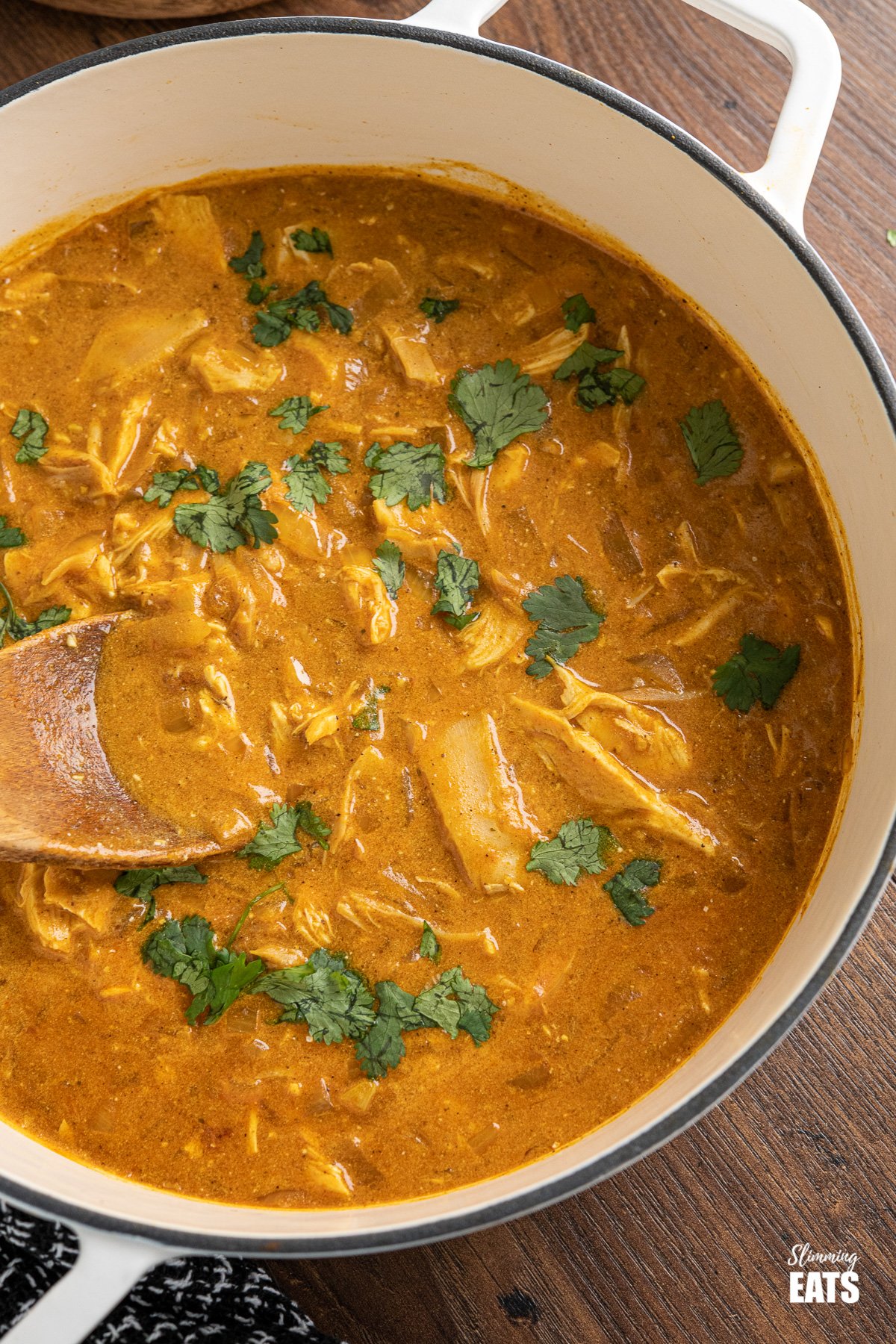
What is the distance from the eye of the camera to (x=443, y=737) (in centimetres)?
286

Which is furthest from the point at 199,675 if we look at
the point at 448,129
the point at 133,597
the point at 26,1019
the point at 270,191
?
the point at 448,129

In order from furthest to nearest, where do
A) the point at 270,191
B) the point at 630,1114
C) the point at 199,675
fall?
the point at 270,191, the point at 199,675, the point at 630,1114

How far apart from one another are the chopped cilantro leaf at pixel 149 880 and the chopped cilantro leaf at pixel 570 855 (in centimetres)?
90

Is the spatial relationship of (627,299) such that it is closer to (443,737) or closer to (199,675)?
(443,737)

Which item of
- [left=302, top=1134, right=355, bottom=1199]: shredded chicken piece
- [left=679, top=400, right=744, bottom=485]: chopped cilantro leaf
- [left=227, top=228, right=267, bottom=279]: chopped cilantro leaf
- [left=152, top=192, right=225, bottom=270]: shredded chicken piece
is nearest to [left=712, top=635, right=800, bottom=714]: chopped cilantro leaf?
[left=679, top=400, right=744, bottom=485]: chopped cilantro leaf

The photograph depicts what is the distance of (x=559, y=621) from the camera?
2.88 m

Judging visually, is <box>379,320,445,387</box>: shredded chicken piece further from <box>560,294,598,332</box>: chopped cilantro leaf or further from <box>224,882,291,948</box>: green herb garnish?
<box>224,882,291,948</box>: green herb garnish

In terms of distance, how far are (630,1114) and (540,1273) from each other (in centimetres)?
54

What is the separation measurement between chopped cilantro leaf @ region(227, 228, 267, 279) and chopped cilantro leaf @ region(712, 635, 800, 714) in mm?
1710

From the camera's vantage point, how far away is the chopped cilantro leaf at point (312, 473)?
9.59ft

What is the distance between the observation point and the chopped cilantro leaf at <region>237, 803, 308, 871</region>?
9.27ft

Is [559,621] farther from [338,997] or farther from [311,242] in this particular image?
[311,242]

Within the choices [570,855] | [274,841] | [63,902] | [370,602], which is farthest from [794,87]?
[63,902]

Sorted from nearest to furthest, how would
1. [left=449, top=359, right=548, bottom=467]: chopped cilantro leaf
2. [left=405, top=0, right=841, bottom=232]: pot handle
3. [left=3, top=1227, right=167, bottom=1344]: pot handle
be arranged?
[left=3, top=1227, right=167, bottom=1344]: pot handle, [left=405, top=0, right=841, bottom=232]: pot handle, [left=449, top=359, right=548, bottom=467]: chopped cilantro leaf
